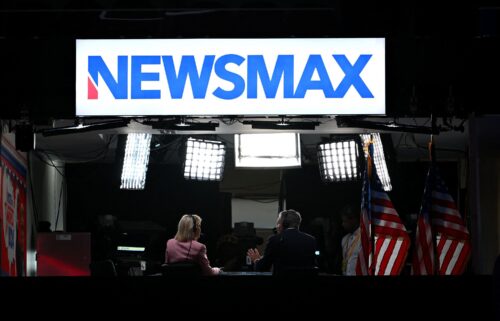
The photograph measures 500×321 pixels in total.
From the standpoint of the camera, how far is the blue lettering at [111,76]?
8.33 metres

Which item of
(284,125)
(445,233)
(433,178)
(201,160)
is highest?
(284,125)

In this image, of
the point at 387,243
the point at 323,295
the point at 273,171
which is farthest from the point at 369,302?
the point at 273,171

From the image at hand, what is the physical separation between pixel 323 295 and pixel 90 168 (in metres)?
7.78

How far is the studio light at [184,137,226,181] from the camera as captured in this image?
10570 millimetres

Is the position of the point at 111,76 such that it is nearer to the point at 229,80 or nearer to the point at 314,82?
the point at 229,80

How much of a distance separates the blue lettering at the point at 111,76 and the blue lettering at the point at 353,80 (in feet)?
6.38

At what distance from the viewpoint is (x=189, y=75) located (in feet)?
27.4

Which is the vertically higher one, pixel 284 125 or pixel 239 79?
pixel 239 79

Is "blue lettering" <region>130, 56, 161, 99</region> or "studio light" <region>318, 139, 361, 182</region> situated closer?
"blue lettering" <region>130, 56, 161, 99</region>

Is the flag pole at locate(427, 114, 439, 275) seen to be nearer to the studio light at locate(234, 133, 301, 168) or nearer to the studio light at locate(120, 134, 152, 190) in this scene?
the studio light at locate(234, 133, 301, 168)

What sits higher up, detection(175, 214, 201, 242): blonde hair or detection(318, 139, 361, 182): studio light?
detection(318, 139, 361, 182): studio light

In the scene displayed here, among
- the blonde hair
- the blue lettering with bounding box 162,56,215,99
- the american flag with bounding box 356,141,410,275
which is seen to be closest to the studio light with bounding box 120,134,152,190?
the blonde hair

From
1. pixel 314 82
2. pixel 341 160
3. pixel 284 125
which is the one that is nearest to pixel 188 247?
pixel 284 125

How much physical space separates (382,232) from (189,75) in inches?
92.4
